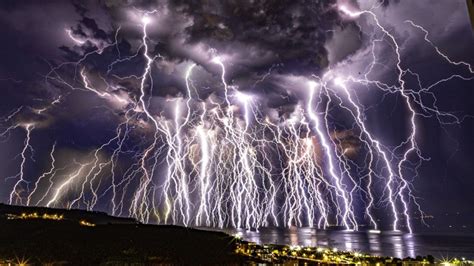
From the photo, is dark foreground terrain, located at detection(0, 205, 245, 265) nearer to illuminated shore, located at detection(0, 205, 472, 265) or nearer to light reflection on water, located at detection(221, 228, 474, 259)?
illuminated shore, located at detection(0, 205, 472, 265)

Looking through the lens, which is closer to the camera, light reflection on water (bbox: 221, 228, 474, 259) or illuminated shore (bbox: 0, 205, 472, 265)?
illuminated shore (bbox: 0, 205, 472, 265)

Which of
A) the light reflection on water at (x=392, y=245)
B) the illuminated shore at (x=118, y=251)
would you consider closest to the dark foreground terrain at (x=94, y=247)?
the illuminated shore at (x=118, y=251)

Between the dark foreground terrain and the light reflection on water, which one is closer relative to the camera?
the dark foreground terrain

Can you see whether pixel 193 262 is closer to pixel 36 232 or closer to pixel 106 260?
pixel 106 260

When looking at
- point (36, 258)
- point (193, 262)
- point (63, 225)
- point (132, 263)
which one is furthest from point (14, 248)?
point (63, 225)

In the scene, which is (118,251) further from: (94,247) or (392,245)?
(392,245)

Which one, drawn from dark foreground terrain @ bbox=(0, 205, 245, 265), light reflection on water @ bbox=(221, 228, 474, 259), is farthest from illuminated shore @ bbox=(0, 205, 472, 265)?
light reflection on water @ bbox=(221, 228, 474, 259)

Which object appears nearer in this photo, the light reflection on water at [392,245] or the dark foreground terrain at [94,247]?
the dark foreground terrain at [94,247]

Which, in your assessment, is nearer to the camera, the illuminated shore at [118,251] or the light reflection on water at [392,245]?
the illuminated shore at [118,251]

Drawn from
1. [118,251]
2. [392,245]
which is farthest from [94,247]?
[392,245]

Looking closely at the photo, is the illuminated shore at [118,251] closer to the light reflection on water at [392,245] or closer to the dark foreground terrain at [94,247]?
the dark foreground terrain at [94,247]

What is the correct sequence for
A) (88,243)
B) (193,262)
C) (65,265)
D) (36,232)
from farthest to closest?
(36,232), (88,243), (193,262), (65,265)
